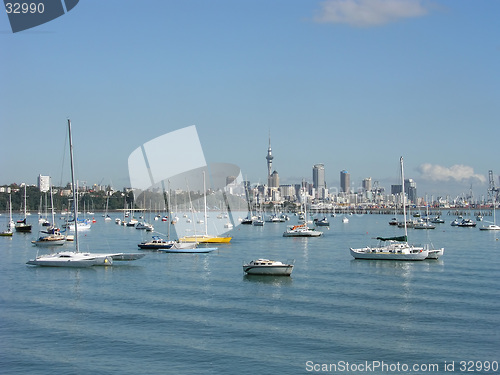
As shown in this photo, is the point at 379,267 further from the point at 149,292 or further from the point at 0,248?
the point at 0,248

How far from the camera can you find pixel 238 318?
971 inches

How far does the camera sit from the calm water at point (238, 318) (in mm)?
19375

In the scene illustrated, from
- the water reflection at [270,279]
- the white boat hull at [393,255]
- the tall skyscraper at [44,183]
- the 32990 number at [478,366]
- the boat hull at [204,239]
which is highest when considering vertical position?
the tall skyscraper at [44,183]

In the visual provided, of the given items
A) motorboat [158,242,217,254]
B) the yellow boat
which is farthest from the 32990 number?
the yellow boat

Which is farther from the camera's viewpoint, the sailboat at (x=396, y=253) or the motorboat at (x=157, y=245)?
the motorboat at (x=157, y=245)

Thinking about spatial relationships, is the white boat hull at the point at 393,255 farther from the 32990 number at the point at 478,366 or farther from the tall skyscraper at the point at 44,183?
the tall skyscraper at the point at 44,183

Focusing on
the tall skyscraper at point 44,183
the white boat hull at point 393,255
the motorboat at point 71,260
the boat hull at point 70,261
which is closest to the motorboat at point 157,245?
the motorboat at point 71,260

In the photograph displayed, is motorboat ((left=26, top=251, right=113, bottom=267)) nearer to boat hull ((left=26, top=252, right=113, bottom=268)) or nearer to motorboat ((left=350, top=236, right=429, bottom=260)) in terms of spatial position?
boat hull ((left=26, top=252, right=113, bottom=268))

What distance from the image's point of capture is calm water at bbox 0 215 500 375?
1938cm

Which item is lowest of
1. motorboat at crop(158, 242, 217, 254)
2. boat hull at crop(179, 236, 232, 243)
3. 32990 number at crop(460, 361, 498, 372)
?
32990 number at crop(460, 361, 498, 372)

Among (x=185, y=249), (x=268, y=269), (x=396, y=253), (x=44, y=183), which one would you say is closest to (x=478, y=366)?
(x=268, y=269)

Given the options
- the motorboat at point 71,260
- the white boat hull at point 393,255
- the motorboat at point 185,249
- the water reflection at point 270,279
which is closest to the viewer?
the water reflection at point 270,279

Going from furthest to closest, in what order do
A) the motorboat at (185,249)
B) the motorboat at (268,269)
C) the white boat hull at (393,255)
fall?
the motorboat at (185,249)
the white boat hull at (393,255)
the motorboat at (268,269)

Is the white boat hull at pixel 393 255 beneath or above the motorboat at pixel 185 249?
beneath
